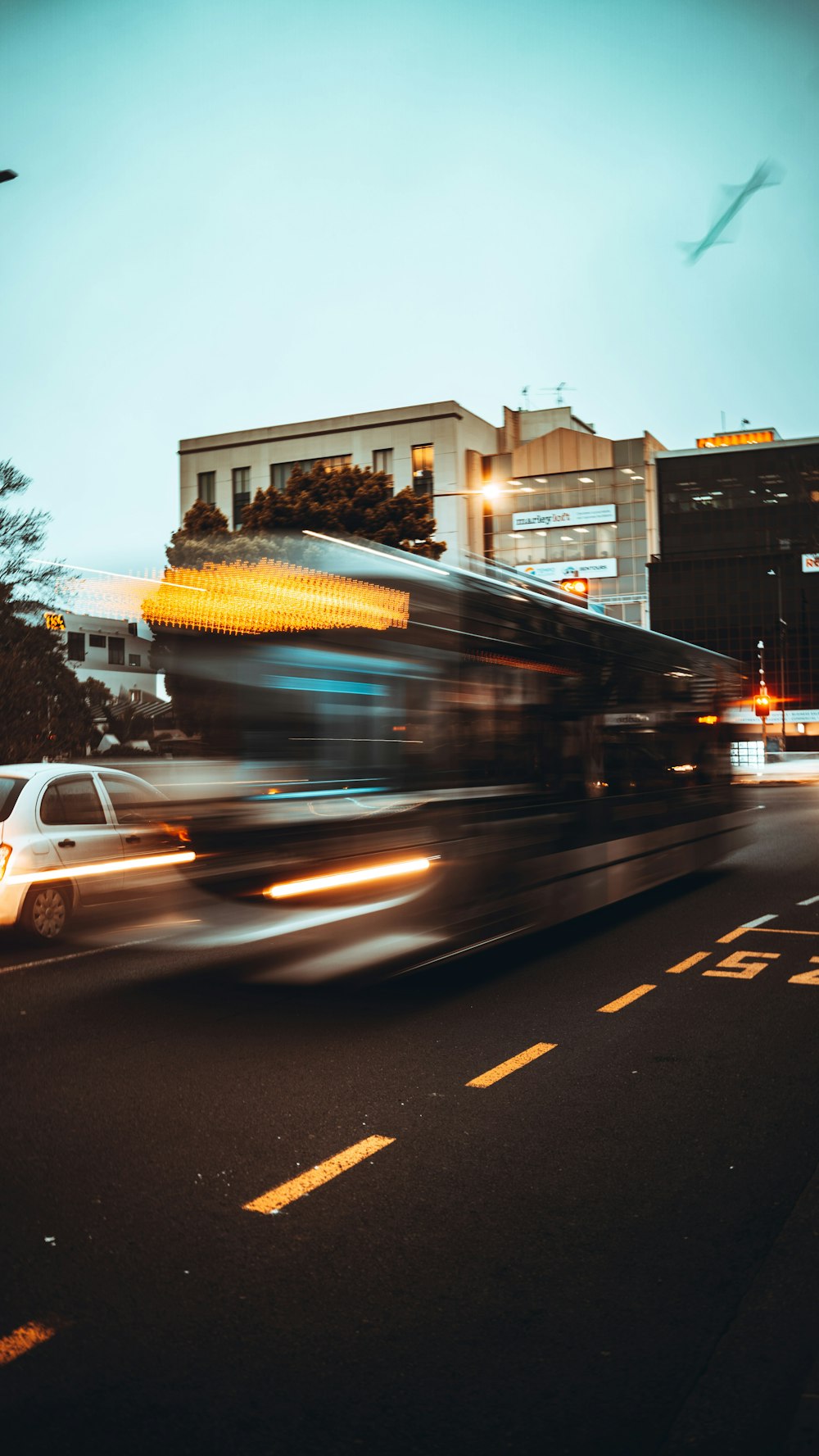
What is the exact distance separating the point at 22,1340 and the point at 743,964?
6743 millimetres

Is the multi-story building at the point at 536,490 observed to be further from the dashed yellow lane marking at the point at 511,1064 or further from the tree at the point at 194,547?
the dashed yellow lane marking at the point at 511,1064

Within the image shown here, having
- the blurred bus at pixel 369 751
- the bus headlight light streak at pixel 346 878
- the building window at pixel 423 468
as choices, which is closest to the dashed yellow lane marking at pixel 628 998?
the blurred bus at pixel 369 751

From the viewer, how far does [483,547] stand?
72.3 meters

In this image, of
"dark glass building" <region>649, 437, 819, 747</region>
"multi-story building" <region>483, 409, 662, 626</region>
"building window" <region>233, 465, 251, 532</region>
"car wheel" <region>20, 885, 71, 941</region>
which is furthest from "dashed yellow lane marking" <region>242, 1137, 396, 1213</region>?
"dark glass building" <region>649, 437, 819, 747</region>

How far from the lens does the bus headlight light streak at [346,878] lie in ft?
22.3

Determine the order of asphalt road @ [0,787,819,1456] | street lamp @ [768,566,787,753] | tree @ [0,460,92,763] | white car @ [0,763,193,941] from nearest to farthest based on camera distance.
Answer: asphalt road @ [0,787,819,1456], white car @ [0,763,193,941], tree @ [0,460,92,763], street lamp @ [768,566,787,753]

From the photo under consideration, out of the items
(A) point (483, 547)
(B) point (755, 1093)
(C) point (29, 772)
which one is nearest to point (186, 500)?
(A) point (483, 547)

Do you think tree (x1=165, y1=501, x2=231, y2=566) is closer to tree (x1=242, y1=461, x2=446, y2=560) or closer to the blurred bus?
the blurred bus

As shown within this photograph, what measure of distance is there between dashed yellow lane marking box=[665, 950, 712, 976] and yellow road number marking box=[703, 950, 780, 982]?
0.55 feet

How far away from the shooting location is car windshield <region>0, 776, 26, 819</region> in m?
9.20

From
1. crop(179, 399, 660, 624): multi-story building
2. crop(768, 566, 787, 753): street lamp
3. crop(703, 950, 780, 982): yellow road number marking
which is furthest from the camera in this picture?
crop(768, 566, 787, 753): street lamp

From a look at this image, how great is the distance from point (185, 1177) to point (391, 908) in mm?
2939

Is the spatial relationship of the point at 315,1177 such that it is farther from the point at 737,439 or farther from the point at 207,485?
the point at 737,439

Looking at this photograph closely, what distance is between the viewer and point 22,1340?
3.16 m
